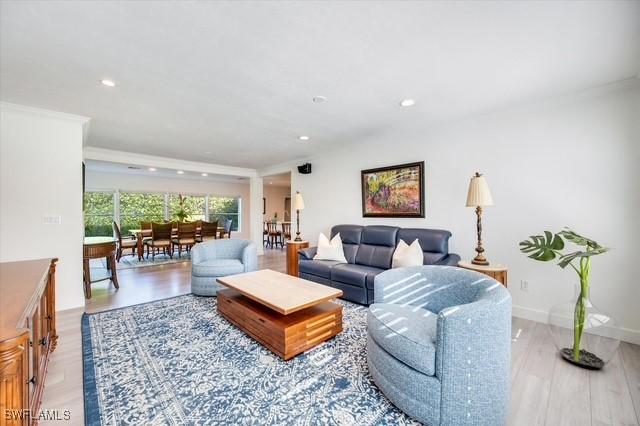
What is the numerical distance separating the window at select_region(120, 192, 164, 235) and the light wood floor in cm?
579

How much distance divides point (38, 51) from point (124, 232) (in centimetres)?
716

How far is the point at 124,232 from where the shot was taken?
25.6ft

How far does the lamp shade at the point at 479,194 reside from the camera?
274cm

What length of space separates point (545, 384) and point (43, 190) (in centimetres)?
532

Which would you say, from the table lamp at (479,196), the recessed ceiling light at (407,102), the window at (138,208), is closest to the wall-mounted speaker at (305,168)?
the recessed ceiling light at (407,102)

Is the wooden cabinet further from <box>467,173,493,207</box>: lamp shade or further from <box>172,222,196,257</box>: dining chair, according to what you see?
<box>172,222,196,257</box>: dining chair


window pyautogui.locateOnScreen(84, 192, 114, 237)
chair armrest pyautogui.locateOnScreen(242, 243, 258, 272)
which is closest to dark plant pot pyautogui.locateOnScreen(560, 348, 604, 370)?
chair armrest pyautogui.locateOnScreen(242, 243, 258, 272)

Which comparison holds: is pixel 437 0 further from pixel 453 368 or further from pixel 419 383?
pixel 419 383

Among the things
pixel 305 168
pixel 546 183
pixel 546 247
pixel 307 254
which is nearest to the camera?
pixel 546 247

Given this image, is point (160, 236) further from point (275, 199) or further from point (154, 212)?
point (275, 199)

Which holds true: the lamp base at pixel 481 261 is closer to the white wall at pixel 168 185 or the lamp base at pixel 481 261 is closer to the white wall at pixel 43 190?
the white wall at pixel 43 190

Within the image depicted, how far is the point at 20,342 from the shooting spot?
900mm

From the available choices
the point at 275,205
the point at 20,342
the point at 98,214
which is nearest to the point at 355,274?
the point at 20,342

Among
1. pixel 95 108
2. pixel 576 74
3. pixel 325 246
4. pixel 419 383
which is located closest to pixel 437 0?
pixel 576 74
